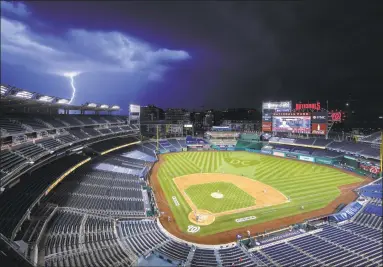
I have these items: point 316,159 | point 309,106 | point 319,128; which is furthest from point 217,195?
point 319,128

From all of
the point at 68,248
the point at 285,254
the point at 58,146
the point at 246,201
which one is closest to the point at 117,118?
the point at 58,146

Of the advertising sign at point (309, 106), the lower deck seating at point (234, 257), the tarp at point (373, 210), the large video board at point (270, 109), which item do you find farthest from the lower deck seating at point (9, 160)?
the large video board at point (270, 109)

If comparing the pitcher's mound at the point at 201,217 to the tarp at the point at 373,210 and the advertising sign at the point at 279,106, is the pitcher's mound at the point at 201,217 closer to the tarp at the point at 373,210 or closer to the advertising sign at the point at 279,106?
the tarp at the point at 373,210

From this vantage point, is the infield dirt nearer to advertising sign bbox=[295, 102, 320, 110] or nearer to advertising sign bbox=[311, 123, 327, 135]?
advertising sign bbox=[311, 123, 327, 135]

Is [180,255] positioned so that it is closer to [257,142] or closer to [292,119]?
[292,119]

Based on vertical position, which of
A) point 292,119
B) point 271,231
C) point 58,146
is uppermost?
point 292,119
